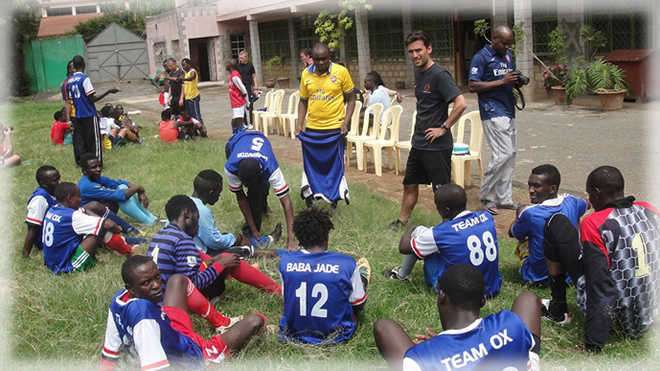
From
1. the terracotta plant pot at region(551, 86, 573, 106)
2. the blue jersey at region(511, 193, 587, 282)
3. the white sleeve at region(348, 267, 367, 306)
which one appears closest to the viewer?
the white sleeve at region(348, 267, 367, 306)

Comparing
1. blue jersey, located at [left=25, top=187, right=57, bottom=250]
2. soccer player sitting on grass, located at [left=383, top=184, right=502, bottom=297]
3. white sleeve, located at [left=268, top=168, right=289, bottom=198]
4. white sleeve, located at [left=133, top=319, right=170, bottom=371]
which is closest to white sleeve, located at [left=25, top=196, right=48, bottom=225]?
blue jersey, located at [left=25, top=187, right=57, bottom=250]

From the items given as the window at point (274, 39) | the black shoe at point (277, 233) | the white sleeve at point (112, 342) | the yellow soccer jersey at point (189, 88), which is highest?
the window at point (274, 39)

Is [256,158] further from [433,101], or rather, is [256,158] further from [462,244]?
[462,244]

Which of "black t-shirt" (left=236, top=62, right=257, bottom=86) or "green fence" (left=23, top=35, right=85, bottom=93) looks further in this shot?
"green fence" (left=23, top=35, right=85, bottom=93)

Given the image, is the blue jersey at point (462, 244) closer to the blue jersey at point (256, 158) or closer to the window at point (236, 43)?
the blue jersey at point (256, 158)

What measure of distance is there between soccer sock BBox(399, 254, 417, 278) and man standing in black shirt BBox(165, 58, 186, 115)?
33.2ft

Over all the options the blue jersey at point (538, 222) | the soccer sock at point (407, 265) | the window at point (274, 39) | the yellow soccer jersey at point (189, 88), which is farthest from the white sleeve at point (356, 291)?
the window at point (274, 39)

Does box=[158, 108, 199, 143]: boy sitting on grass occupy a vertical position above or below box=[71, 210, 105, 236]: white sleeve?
above

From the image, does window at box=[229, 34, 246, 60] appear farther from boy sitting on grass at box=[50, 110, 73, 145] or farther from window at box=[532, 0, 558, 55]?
boy sitting on grass at box=[50, 110, 73, 145]

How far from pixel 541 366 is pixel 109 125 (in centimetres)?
1056

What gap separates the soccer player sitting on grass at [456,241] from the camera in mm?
4301

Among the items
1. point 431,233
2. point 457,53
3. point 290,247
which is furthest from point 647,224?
point 457,53

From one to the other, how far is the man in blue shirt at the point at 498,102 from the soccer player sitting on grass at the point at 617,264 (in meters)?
2.92

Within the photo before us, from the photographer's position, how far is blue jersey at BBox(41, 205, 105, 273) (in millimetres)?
5410
